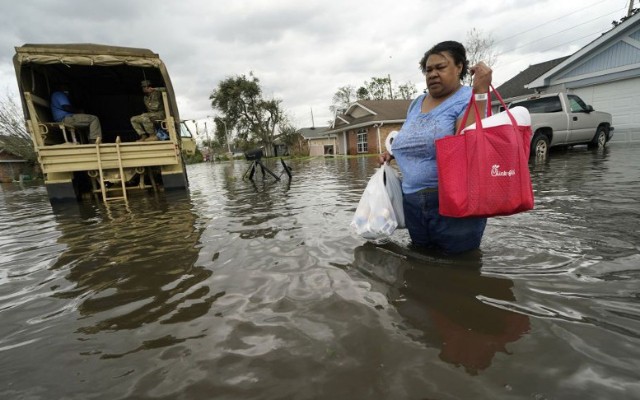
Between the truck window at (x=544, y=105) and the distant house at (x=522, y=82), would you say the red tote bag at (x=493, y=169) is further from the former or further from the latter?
the distant house at (x=522, y=82)

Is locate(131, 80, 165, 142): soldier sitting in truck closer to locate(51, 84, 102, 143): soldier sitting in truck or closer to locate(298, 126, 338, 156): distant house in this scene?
locate(51, 84, 102, 143): soldier sitting in truck

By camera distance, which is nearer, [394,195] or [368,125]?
[394,195]

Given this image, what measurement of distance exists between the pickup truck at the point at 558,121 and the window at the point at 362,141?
55.8 ft

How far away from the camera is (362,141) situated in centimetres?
2762

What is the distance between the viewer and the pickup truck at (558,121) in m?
9.70

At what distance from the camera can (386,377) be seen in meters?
1.34

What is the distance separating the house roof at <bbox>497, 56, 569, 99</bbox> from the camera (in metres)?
18.4

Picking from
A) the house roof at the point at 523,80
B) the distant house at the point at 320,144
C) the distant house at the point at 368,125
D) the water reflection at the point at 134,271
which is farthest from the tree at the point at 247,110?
the water reflection at the point at 134,271

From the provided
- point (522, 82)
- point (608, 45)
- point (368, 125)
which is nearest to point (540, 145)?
point (608, 45)

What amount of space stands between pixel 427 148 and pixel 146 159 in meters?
6.79

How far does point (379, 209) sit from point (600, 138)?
12872mm

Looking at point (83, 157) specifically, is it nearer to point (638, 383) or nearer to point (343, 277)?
point (343, 277)

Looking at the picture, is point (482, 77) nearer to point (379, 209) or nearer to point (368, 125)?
point (379, 209)

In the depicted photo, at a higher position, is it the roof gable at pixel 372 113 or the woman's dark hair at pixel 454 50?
the roof gable at pixel 372 113
